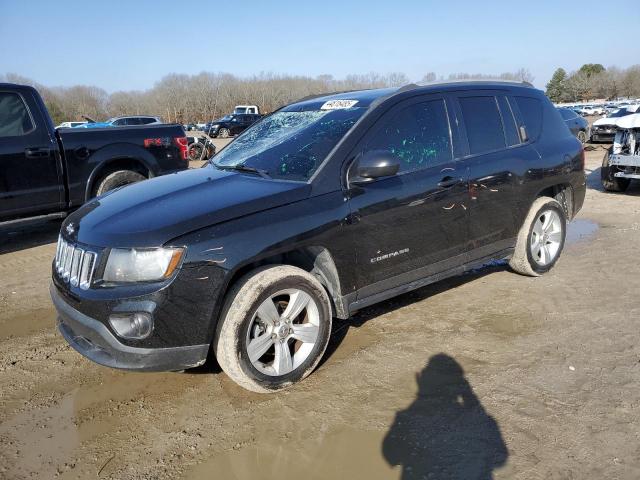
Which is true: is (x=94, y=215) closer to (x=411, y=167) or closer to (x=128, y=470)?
(x=128, y=470)

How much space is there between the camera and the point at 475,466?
2.53 m

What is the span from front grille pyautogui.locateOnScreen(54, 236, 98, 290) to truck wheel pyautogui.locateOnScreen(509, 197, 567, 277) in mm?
3735

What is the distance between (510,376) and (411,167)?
1628mm

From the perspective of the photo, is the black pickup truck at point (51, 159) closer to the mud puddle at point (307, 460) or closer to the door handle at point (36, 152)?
the door handle at point (36, 152)

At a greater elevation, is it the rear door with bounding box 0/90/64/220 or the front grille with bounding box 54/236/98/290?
the rear door with bounding box 0/90/64/220

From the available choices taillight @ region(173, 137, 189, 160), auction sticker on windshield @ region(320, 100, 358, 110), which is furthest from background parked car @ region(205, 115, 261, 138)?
auction sticker on windshield @ region(320, 100, 358, 110)

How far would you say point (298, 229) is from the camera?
10.5 feet

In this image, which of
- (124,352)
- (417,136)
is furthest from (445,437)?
(417,136)

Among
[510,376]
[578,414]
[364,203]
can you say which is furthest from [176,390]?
[578,414]

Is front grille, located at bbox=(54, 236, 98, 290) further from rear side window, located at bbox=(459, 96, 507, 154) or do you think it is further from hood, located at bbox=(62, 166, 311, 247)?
rear side window, located at bbox=(459, 96, 507, 154)

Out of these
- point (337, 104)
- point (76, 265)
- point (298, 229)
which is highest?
point (337, 104)

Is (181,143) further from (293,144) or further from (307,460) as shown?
(307,460)

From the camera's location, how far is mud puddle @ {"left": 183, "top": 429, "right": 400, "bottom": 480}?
255 centimetres

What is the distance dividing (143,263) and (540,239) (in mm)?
3923
